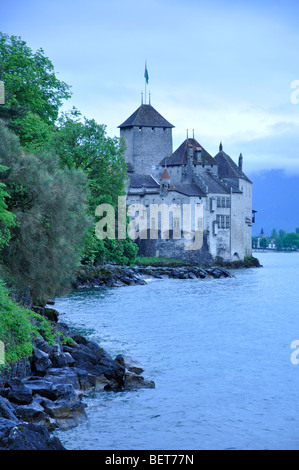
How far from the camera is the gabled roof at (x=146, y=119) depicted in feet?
285

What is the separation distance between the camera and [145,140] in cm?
8675

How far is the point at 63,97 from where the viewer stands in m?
37.1

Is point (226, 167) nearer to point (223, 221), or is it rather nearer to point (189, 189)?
point (223, 221)

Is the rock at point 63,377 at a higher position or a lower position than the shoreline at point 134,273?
lower

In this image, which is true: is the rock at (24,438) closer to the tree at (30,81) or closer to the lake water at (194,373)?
the lake water at (194,373)

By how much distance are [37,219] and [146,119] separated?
6675 centimetres

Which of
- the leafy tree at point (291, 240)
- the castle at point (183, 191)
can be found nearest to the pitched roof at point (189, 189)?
the castle at point (183, 191)

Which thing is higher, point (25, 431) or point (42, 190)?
point (42, 190)

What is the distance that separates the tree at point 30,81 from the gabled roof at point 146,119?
161 ft
